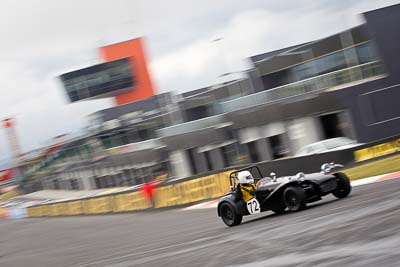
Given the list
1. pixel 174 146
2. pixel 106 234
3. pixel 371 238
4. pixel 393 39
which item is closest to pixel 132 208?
pixel 106 234

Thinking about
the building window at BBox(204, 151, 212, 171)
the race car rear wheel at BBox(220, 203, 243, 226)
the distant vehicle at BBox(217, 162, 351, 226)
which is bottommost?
the building window at BBox(204, 151, 212, 171)

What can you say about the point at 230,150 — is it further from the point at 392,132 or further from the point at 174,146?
the point at 392,132

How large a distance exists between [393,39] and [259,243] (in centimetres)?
2698

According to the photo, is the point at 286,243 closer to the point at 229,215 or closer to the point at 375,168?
the point at 229,215

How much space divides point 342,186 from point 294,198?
1170 millimetres

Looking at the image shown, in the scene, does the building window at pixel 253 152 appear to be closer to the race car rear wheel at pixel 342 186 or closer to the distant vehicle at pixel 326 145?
the distant vehicle at pixel 326 145

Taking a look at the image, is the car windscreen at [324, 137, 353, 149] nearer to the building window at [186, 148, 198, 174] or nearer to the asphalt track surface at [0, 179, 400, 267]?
the asphalt track surface at [0, 179, 400, 267]

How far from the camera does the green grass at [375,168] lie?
2034 centimetres

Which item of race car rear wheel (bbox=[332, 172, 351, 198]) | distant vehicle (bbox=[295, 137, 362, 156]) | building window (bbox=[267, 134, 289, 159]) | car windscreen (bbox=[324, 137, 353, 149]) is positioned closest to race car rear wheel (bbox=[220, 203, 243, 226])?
race car rear wheel (bbox=[332, 172, 351, 198])

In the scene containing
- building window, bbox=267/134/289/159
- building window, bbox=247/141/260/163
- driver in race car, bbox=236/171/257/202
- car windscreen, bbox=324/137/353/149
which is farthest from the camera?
building window, bbox=247/141/260/163

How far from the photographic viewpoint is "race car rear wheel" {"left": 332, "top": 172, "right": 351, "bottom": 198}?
45.7ft

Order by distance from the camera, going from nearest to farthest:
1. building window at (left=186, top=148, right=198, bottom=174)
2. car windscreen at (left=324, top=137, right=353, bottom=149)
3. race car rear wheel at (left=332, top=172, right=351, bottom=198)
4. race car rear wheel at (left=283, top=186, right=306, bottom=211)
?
race car rear wheel at (left=283, top=186, right=306, bottom=211) < race car rear wheel at (left=332, top=172, right=351, bottom=198) < car windscreen at (left=324, top=137, right=353, bottom=149) < building window at (left=186, top=148, right=198, bottom=174)

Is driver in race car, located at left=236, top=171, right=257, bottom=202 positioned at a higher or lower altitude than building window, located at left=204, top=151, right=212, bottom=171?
higher

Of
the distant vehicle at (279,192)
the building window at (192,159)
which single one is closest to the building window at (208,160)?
the building window at (192,159)
